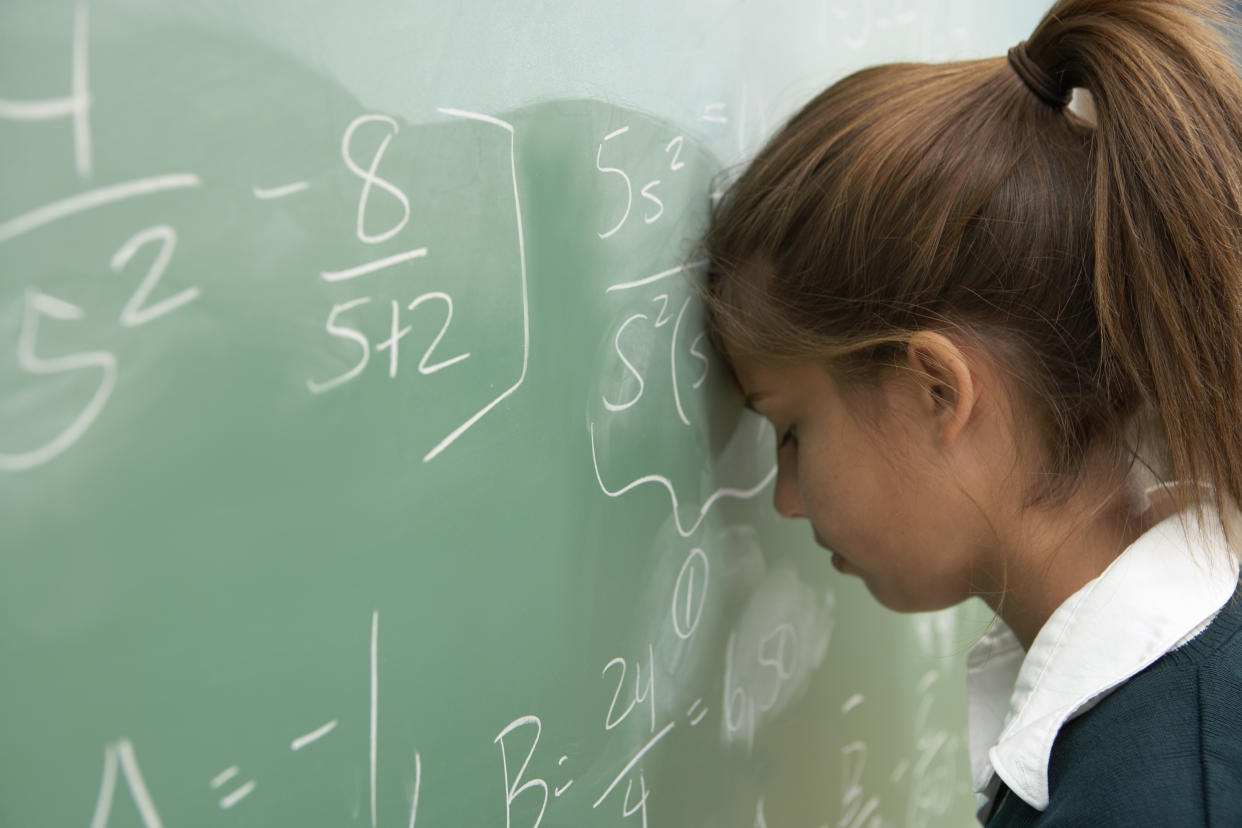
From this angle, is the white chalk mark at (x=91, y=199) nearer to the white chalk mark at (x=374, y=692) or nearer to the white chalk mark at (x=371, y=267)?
the white chalk mark at (x=371, y=267)

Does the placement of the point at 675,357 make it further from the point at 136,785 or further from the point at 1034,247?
the point at 136,785

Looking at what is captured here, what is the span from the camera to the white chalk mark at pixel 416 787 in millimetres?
477

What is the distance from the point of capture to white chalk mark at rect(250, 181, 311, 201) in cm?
37

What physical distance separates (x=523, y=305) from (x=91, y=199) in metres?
0.22

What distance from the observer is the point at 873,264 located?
0.60 m

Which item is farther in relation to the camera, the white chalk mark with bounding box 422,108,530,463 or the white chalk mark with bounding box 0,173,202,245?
the white chalk mark with bounding box 422,108,530,463

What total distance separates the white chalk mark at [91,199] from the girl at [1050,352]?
15.0 inches

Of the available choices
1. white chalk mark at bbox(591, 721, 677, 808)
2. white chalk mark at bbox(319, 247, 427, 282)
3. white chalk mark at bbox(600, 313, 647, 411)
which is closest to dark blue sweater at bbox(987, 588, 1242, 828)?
white chalk mark at bbox(591, 721, 677, 808)

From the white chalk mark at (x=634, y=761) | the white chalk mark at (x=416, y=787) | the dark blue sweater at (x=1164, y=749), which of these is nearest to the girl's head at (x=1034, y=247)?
the dark blue sweater at (x=1164, y=749)

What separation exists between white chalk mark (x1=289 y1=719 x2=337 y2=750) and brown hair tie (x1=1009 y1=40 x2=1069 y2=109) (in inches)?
20.8

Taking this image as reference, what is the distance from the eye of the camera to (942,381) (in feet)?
1.95

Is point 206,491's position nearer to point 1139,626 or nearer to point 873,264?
point 873,264

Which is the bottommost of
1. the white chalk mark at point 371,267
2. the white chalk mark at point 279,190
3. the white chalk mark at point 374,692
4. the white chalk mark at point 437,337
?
the white chalk mark at point 374,692

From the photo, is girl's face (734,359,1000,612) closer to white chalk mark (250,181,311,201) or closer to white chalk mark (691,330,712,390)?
white chalk mark (691,330,712,390)
